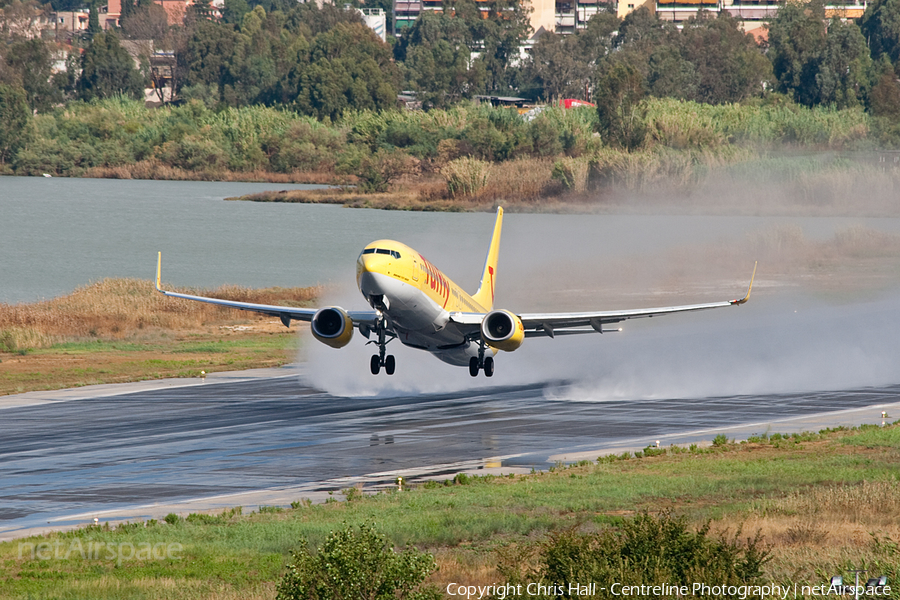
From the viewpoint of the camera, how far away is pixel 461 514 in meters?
28.7

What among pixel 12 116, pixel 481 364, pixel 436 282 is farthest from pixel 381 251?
pixel 12 116

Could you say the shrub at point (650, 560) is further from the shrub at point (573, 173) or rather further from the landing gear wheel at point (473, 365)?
the shrub at point (573, 173)


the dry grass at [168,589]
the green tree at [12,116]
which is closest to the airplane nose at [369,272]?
the dry grass at [168,589]

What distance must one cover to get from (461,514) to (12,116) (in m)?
182

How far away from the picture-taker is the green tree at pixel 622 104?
157 metres

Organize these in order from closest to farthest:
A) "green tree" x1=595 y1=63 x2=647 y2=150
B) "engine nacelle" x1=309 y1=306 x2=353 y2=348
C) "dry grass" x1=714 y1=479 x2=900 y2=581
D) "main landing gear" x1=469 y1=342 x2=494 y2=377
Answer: "dry grass" x1=714 y1=479 x2=900 y2=581
"engine nacelle" x1=309 y1=306 x2=353 y2=348
"main landing gear" x1=469 y1=342 x2=494 y2=377
"green tree" x1=595 y1=63 x2=647 y2=150

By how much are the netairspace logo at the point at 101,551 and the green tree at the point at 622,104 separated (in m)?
136

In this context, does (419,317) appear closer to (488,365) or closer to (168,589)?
(488,365)

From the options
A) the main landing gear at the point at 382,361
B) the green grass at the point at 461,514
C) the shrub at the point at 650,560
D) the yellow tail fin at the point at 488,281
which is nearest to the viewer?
the shrub at the point at 650,560

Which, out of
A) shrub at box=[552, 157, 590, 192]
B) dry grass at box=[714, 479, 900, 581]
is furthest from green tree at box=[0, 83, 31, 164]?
dry grass at box=[714, 479, 900, 581]

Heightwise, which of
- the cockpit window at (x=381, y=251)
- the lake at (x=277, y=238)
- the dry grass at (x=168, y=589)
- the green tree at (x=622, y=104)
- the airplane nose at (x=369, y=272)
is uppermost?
the green tree at (x=622, y=104)

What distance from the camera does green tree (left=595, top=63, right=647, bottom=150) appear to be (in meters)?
157

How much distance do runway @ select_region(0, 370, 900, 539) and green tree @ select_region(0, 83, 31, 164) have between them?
487ft

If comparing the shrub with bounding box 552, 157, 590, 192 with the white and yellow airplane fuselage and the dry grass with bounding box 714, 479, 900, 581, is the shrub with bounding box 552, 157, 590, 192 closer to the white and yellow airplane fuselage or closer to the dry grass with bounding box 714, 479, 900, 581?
the white and yellow airplane fuselage
